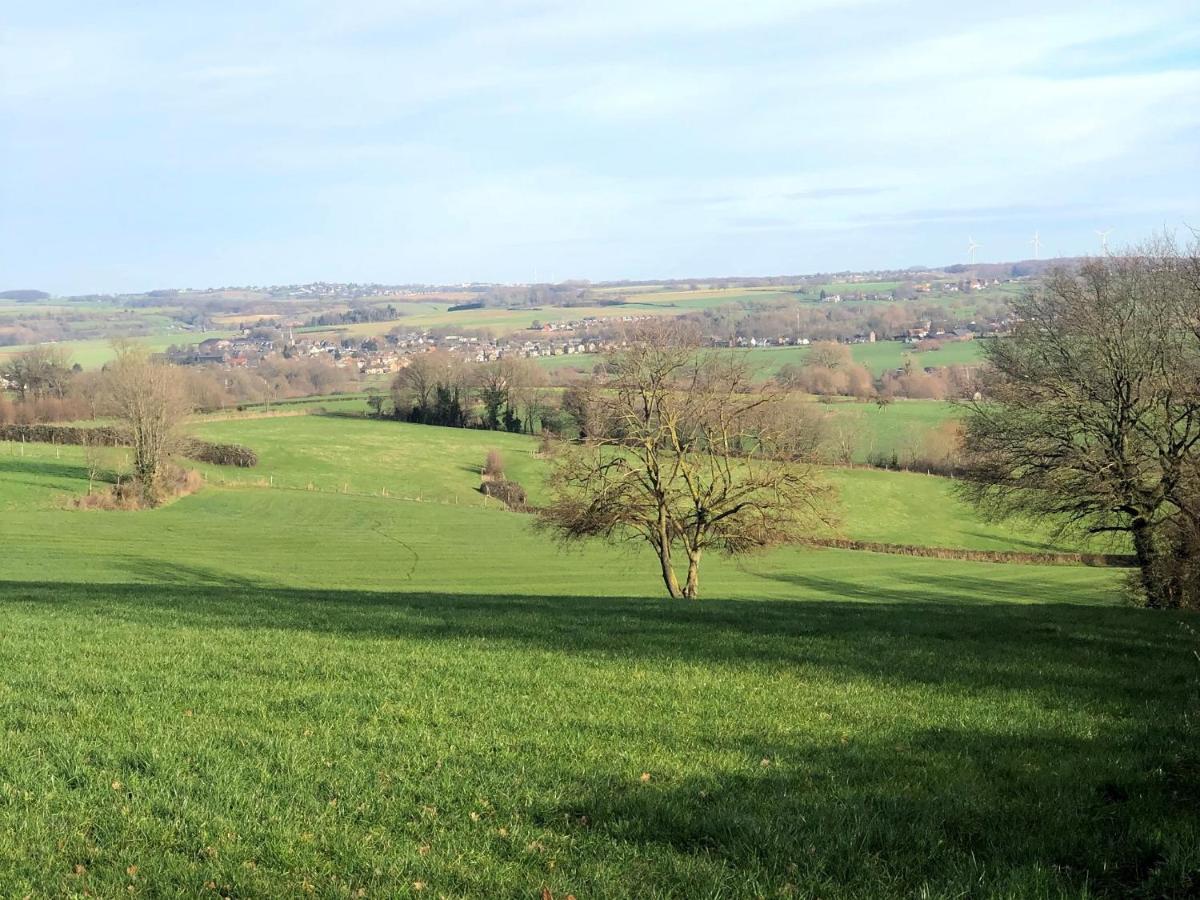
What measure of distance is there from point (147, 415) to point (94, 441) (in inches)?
560

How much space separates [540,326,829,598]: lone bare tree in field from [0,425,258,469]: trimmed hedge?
53.9m

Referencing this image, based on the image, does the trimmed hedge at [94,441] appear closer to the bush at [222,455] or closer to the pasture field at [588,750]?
the bush at [222,455]

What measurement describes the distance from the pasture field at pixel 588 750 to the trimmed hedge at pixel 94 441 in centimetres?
6153

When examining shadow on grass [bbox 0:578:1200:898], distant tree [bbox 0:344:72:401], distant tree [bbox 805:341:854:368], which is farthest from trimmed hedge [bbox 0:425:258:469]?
distant tree [bbox 805:341:854:368]

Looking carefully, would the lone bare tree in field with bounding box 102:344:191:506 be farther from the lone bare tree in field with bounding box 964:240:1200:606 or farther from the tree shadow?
the tree shadow

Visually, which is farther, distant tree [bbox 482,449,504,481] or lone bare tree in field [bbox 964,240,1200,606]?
distant tree [bbox 482,449,504,481]

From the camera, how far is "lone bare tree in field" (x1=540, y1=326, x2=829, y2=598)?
31.6 m

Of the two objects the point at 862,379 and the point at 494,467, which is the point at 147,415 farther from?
the point at 862,379

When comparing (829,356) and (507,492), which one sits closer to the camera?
(507,492)

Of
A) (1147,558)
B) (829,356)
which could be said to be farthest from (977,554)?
(829,356)

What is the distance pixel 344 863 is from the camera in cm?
636

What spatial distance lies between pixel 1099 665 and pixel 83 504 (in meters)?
62.3

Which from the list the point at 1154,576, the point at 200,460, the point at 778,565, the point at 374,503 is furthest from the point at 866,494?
the point at 200,460

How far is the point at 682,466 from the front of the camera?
32.4m
